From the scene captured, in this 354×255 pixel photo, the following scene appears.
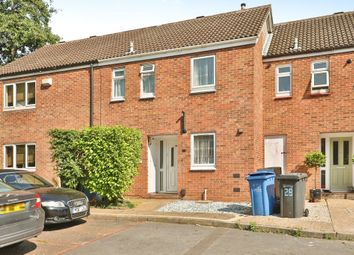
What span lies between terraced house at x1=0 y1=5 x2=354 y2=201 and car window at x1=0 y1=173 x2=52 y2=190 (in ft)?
15.2

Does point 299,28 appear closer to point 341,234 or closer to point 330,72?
point 330,72

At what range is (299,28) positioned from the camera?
16.3m

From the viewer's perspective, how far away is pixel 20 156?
17.3 m

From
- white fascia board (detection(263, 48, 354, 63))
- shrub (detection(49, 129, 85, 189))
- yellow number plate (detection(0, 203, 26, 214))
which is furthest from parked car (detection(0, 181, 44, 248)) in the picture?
white fascia board (detection(263, 48, 354, 63))

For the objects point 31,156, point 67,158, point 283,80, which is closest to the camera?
point 67,158

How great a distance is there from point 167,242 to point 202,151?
606 centimetres

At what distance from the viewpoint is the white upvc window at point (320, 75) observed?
1358cm

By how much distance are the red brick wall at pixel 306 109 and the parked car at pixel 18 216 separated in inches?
374

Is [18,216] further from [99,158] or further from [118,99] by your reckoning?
[118,99]

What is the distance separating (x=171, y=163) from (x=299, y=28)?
7.93 metres

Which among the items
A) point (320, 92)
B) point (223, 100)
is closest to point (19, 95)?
point (223, 100)

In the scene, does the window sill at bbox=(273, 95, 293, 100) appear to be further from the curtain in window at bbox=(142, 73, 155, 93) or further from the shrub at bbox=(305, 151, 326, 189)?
the curtain in window at bbox=(142, 73, 155, 93)

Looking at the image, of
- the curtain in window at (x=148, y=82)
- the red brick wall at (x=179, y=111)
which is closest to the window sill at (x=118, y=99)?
the red brick wall at (x=179, y=111)

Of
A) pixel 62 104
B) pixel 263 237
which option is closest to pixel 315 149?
pixel 263 237
